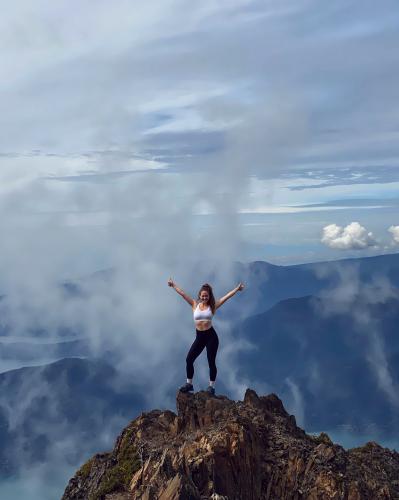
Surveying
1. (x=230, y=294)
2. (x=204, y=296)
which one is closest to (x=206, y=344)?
(x=204, y=296)

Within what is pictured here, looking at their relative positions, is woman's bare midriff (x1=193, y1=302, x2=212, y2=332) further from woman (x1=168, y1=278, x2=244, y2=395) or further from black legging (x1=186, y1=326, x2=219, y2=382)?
black legging (x1=186, y1=326, x2=219, y2=382)

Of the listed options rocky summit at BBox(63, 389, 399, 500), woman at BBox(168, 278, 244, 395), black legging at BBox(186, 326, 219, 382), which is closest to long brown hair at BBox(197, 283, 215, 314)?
woman at BBox(168, 278, 244, 395)

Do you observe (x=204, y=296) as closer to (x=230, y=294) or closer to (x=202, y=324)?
(x=230, y=294)

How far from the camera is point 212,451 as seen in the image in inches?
1148

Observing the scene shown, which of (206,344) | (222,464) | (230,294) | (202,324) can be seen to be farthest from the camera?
(206,344)

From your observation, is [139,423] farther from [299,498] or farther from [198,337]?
[299,498]

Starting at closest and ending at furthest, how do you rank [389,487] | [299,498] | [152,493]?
[152,493], [299,498], [389,487]

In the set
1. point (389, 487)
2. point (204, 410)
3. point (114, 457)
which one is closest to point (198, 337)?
point (204, 410)

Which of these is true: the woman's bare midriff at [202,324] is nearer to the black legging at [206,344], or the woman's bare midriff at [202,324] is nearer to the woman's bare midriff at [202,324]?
the woman's bare midriff at [202,324]

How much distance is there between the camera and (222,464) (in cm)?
2884

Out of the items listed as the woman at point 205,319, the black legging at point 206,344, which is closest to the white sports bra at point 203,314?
the woman at point 205,319

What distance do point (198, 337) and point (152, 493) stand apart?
993 cm

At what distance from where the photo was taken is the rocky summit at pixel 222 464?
28.1 m

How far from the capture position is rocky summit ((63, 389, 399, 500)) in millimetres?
28109
